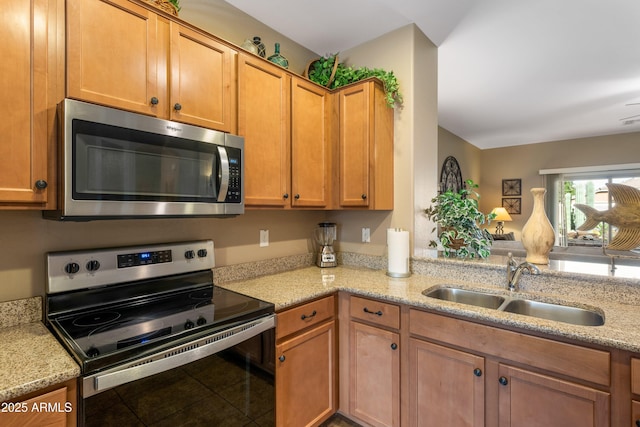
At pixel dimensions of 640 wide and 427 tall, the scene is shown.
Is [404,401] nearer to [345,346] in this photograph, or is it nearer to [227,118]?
[345,346]

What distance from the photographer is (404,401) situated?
170cm

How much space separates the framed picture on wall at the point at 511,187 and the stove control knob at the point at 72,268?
7.73 metres

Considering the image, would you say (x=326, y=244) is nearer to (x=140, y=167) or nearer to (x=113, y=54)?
(x=140, y=167)

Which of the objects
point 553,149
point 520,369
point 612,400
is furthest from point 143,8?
point 553,149

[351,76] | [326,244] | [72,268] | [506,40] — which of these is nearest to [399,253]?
[326,244]

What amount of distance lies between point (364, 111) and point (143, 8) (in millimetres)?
1368

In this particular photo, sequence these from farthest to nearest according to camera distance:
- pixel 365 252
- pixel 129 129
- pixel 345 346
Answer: pixel 365 252 → pixel 345 346 → pixel 129 129

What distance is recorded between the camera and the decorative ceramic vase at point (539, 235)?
1919mm

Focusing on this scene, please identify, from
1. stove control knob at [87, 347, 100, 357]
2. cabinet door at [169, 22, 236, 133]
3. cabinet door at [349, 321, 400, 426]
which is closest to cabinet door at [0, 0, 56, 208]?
cabinet door at [169, 22, 236, 133]

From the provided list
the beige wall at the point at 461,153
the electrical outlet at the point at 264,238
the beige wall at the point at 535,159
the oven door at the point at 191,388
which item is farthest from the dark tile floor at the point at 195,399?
the beige wall at the point at 535,159

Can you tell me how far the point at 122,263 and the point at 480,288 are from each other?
6.38 ft

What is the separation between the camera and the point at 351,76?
7.71 ft

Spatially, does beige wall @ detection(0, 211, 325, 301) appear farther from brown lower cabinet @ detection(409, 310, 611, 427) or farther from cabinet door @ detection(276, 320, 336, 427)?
brown lower cabinet @ detection(409, 310, 611, 427)

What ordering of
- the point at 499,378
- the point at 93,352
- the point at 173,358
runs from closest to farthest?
1. the point at 93,352
2. the point at 173,358
3. the point at 499,378
